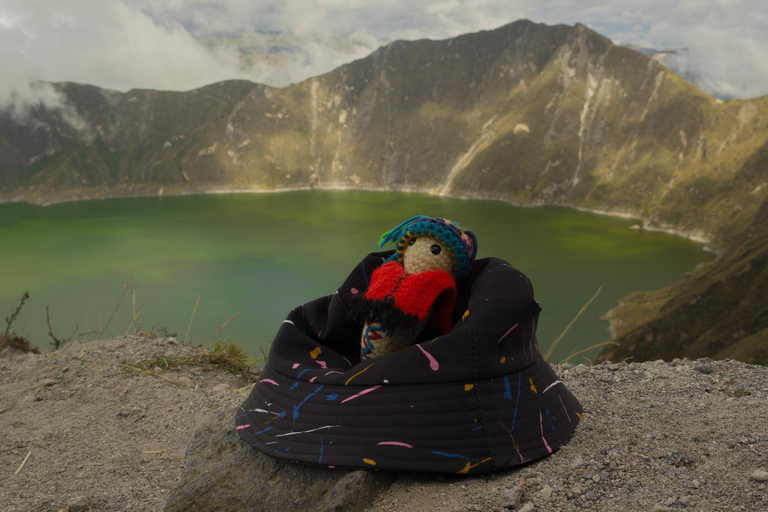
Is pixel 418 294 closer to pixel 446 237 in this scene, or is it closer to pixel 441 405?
pixel 446 237

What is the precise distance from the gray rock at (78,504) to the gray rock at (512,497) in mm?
2054

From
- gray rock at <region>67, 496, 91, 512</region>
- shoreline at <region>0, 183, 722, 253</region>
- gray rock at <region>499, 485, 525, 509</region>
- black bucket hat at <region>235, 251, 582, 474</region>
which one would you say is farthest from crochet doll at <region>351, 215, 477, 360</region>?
shoreline at <region>0, 183, 722, 253</region>

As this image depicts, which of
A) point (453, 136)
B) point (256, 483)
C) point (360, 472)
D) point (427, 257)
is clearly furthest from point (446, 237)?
point (453, 136)

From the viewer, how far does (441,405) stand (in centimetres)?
224

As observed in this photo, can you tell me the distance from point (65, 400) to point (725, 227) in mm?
50108

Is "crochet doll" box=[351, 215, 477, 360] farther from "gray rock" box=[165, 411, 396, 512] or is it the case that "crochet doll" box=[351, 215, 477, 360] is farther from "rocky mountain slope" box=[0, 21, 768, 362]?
"rocky mountain slope" box=[0, 21, 768, 362]

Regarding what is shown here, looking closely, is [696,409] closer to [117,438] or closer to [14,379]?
[117,438]

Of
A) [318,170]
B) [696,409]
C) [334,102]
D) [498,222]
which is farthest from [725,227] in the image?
[334,102]

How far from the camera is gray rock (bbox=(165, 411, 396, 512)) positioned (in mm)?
2115

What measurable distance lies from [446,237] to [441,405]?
2.89 feet

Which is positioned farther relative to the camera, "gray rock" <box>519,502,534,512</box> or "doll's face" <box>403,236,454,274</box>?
"doll's face" <box>403,236,454,274</box>

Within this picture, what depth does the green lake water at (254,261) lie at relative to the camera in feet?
77.6

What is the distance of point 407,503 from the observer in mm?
2082

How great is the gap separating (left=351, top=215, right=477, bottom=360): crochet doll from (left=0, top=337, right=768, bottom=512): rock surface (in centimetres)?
67
